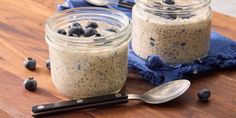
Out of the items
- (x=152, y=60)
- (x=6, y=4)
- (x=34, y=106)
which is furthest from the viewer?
(x=6, y=4)

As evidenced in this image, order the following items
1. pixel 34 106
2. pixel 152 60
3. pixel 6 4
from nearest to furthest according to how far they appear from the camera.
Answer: pixel 34 106
pixel 152 60
pixel 6 4

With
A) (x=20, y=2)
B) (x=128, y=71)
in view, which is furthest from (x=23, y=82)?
(x=20, y=2)

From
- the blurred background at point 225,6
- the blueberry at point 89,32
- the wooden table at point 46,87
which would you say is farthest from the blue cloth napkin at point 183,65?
the blurred background at point 225,6

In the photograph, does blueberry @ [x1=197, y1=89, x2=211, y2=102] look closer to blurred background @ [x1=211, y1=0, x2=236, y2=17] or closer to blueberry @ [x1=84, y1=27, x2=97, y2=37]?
blueberry @ [x1=84, y1=27, x2=97, y2=37]

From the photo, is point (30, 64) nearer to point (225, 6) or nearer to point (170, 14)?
point (170, 14)

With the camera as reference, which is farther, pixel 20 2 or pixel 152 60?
pixel 20 2

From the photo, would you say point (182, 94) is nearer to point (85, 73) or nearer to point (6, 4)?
point (85, 73)
